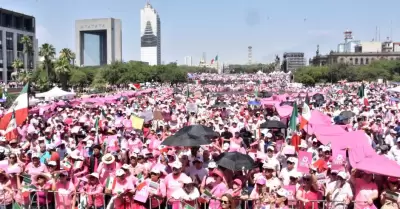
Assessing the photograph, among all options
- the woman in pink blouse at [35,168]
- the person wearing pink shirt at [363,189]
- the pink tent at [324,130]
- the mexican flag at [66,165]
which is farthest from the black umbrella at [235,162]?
the pink tent at [324,130]

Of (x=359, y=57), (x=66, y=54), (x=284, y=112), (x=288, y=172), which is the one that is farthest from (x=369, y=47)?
(x=288, y=172)

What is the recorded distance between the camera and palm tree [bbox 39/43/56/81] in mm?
64375

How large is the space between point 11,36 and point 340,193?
10144cm

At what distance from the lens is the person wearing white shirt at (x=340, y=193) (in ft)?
21.9

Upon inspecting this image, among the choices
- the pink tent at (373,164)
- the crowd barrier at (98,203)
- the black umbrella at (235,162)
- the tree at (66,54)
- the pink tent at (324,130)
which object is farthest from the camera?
the tree at (66,54)

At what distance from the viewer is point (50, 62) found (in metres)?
67.1

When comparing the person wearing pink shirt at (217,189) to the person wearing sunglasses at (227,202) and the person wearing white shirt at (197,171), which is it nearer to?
the person wearing sunglasses at (227,202)

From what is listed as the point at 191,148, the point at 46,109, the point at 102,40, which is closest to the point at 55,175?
the point at 191,148

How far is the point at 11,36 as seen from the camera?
9838cm

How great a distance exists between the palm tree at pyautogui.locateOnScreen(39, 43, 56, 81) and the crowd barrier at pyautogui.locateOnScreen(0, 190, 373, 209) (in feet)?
192

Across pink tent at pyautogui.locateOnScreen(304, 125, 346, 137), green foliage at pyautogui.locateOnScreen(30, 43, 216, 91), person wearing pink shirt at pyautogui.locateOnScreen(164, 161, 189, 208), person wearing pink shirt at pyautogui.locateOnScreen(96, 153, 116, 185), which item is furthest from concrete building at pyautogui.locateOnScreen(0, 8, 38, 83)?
person wearing pink shirt at pyautogui.locateOnScreen(164, 161, 189, 208)

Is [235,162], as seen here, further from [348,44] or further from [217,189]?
[348,44]

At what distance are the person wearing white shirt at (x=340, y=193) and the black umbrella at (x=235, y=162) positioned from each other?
149cm

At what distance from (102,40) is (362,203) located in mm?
198380
